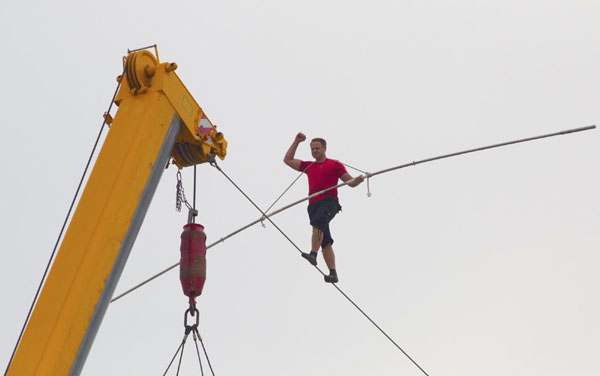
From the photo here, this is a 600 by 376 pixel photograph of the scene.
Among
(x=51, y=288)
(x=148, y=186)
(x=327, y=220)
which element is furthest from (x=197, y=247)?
(x=327, y=220)

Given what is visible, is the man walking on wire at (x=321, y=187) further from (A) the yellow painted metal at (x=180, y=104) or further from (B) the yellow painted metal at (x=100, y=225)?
(B) the yellow painted metal at (x=100, y=225)

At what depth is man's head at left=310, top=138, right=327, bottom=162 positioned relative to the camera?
436 inches

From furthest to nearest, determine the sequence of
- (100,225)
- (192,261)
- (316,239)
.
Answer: (316,239), (192,261), (100,225)

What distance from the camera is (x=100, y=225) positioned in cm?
690

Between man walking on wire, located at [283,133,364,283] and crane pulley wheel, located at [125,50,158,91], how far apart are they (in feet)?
11.0

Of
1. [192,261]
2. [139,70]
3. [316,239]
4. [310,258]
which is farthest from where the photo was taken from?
[316,239]

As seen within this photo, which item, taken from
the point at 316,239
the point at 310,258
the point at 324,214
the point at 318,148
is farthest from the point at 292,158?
the point at 310,258

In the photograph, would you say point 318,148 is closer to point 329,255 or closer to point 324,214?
point 324,214

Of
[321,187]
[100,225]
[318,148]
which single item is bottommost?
[100,225]

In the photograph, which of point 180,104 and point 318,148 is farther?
point 318,148

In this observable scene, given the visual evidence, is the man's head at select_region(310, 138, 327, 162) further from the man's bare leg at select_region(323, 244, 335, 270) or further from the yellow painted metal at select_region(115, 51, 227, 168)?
the yellow painted metal at select_region(115, 51, 227, 168)

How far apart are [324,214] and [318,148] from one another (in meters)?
0.83

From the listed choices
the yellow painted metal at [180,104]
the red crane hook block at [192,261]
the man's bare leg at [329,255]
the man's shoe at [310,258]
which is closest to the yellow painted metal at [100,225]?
the yellow painted metal at [180,104]

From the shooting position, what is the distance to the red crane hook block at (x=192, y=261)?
7805 mm
